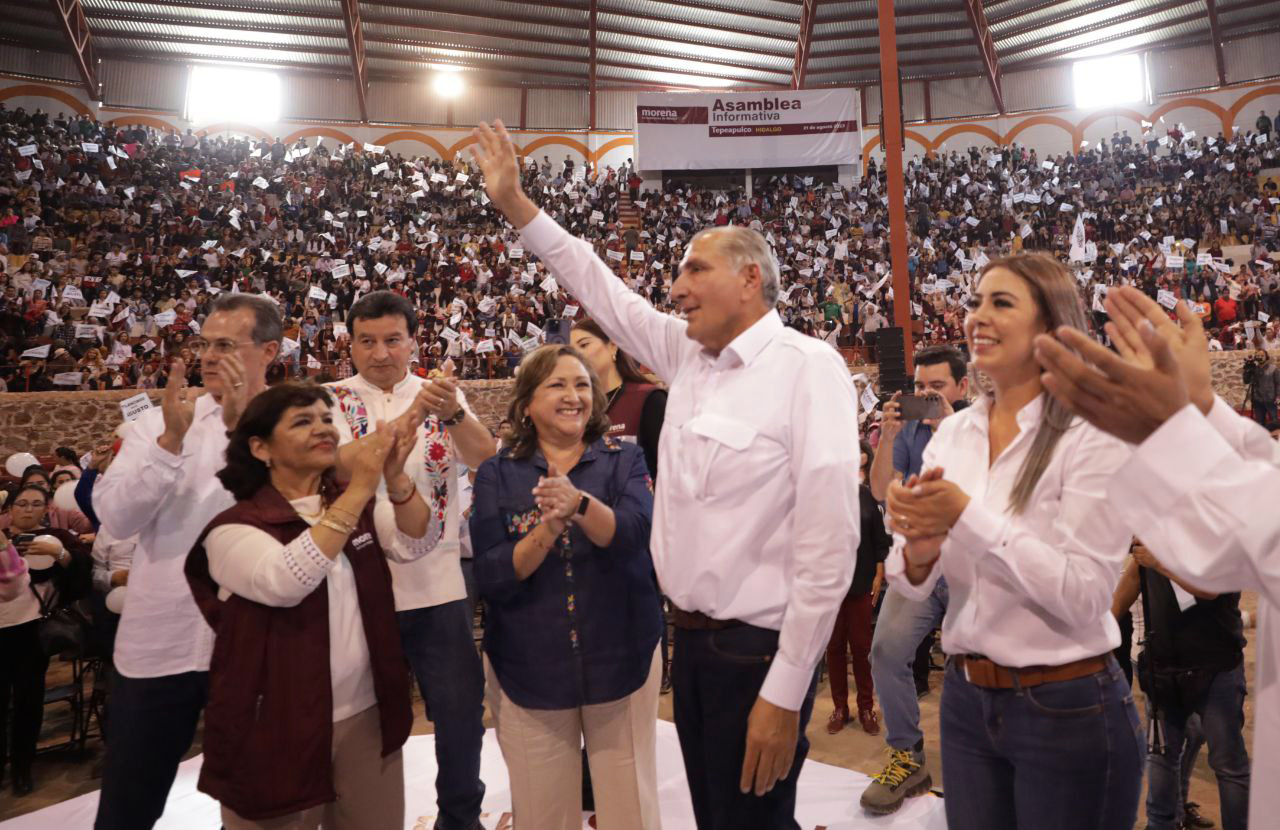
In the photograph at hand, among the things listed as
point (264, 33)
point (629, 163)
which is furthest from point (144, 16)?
point (629, 163)

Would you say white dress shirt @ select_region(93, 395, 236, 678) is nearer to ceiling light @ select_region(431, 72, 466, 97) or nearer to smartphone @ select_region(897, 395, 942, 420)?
smartphone @ select_region(897, 395, 942, 420)

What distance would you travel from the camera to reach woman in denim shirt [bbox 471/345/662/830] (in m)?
2.24

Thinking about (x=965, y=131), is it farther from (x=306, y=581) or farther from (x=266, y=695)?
(x=266, y=695)

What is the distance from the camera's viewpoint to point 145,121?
21.7 metres

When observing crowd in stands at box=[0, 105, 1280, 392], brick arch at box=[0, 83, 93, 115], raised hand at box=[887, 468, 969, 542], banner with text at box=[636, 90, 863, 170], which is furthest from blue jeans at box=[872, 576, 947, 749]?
brick arch at box=[0, 83, 93, 115]

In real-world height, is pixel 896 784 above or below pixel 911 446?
below

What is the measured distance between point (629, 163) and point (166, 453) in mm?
23265

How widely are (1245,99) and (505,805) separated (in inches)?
1101

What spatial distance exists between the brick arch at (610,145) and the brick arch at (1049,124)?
11.2 meters

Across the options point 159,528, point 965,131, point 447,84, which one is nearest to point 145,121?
point 447,84

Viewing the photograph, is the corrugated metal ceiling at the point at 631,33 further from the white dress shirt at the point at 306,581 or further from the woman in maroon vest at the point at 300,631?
the white dress shirt at the point at 306,581

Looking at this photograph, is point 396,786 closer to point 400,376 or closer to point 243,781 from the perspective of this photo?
point 243,781

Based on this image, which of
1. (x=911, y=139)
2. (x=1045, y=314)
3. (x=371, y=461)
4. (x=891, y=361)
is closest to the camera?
(x=1045, y=314)

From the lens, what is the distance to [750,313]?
2.01m
